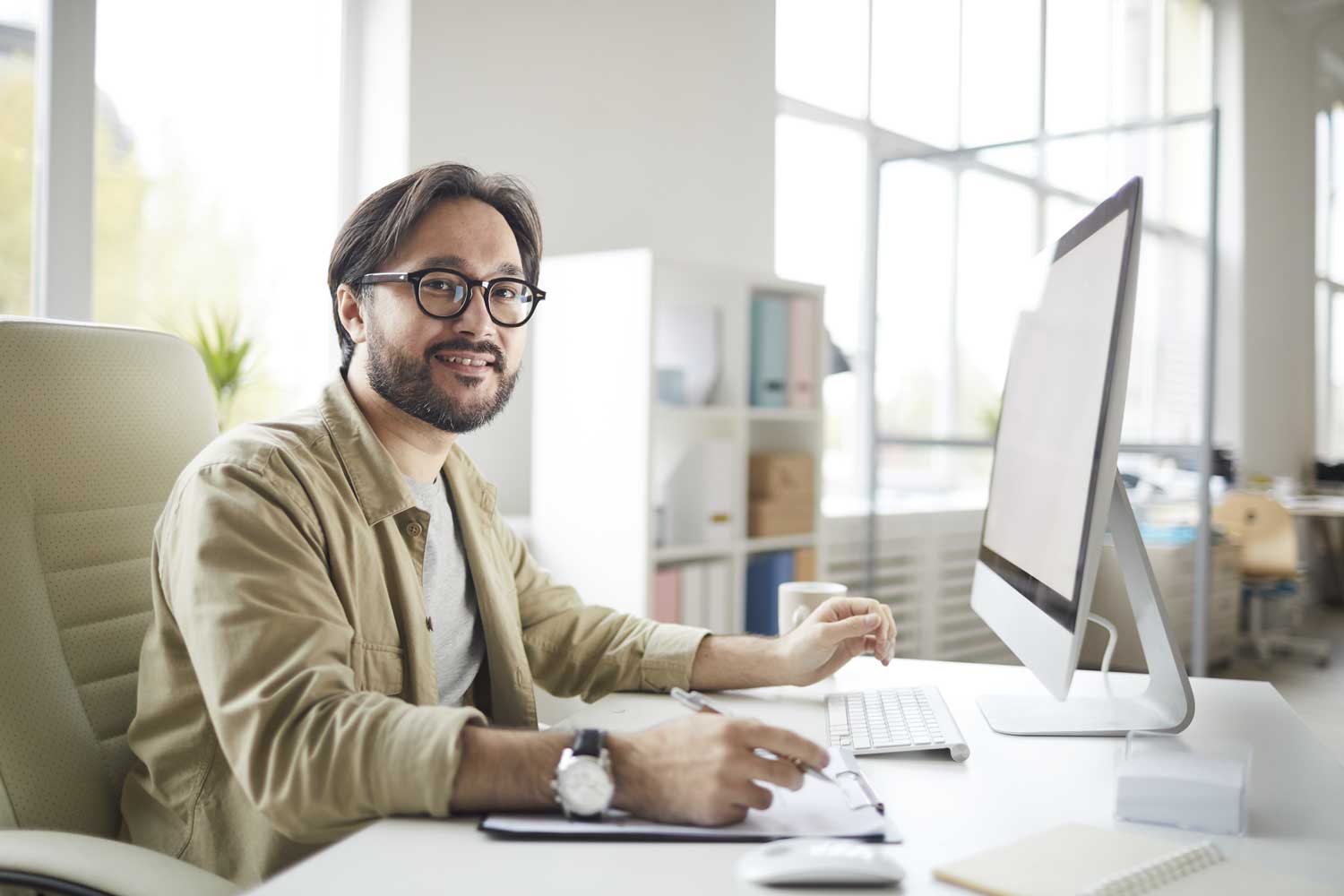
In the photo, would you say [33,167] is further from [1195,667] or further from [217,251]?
[1195,667]

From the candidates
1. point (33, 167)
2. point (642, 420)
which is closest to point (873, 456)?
point (642, 420)

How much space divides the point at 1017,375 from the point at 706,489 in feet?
5.45

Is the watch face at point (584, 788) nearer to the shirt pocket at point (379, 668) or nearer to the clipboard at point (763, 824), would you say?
the clipboard at point (763, 824)

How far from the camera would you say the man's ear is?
143 centimetres

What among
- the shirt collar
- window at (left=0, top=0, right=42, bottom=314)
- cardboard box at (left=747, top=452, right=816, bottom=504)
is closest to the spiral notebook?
the shirt collar

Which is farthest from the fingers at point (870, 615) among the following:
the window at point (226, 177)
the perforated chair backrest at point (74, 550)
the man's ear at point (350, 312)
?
the window at point (226, 177)

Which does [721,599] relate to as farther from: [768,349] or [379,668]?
[379,668]

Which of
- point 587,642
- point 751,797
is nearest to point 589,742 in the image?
point 751,797

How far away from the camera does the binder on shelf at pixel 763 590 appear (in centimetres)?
317

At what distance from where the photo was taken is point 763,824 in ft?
2.85

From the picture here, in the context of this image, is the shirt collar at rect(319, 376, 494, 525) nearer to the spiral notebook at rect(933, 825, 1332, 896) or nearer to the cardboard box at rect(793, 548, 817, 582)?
the spiral notebook at rect(933, 825, 1332, 896)

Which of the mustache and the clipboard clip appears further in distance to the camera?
the mustache

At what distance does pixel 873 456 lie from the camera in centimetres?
398

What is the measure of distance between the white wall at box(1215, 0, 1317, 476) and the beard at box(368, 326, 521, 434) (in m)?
6.81
